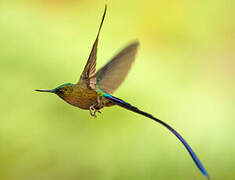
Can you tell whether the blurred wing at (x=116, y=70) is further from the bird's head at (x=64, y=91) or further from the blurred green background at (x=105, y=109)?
the blurred green background at (x=105, y=109)

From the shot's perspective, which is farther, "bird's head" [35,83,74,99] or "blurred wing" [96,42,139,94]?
"blurred wing" [96,42,139,94]

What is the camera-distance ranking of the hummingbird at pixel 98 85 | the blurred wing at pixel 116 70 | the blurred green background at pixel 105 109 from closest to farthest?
1. the hummingbird at pixel 98 85
2. the blurred wing at pixel 116 70
3. the blurred green background at pixel 105 109

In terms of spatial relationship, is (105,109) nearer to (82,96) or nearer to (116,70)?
(116,70)

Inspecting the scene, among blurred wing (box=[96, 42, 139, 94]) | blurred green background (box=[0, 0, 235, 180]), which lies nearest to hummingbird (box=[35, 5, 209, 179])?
blurred wing (box=[96, 42, 139, 94])

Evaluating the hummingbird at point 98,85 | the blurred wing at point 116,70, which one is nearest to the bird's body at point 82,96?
the hummingbird at point 98,85

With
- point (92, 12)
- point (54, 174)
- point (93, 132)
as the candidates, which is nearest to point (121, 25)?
point (92, 12)

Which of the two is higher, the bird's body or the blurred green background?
the bird's body

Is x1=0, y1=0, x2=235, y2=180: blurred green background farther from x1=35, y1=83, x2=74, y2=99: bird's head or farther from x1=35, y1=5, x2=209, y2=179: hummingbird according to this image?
x1=35, y1=83, x2=74, y2=99: bird's head
